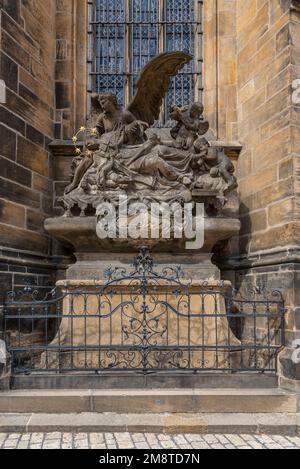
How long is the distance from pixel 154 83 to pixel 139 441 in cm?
477

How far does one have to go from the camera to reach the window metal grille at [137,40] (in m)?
8.00

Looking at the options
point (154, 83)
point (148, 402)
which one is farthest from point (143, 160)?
point (148, 402)

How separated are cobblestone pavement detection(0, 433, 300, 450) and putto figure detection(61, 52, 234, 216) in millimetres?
2815

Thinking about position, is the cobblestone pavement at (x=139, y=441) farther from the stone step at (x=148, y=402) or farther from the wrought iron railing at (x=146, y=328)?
the wrought iron railing at (x=146, y=328)

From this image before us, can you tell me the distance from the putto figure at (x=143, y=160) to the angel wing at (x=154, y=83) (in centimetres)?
1

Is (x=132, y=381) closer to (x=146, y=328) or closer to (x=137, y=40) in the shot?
(x=146, y=328)

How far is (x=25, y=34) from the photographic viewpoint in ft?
21.9

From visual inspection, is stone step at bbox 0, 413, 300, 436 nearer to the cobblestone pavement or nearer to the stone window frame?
the cobblestone pavement

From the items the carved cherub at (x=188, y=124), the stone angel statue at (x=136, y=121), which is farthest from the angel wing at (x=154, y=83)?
the carved cherub at (x=188, y=124)

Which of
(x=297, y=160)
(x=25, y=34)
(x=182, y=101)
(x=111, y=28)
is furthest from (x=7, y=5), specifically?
(x=297, y=160)

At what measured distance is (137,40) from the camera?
8102 mm

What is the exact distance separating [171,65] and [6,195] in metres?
2.87

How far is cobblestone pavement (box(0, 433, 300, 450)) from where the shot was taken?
409 cm

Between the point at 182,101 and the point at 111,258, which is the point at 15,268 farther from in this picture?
the point at 182,101
